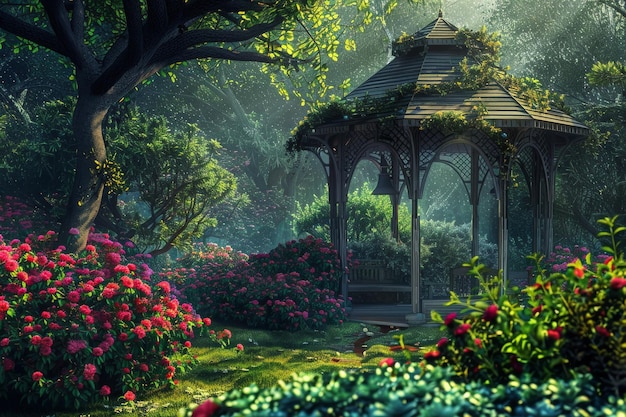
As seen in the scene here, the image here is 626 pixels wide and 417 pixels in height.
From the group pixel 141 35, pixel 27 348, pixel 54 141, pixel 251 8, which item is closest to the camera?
pixel 27 348

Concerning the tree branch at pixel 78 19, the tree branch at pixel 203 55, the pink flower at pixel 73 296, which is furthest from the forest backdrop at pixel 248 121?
the pink flower at pixel 73 296

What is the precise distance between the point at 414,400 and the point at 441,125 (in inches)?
443

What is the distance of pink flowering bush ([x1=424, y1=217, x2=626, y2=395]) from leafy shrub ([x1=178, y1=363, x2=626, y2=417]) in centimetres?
23

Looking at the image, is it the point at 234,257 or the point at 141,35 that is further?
the point at 234,257

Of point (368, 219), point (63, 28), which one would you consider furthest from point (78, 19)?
point (368, 219)

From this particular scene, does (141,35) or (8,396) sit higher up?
(141,35)

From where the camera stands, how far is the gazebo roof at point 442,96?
1549 cm

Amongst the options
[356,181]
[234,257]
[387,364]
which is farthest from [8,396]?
[356,181]

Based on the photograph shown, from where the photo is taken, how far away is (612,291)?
16.1ft

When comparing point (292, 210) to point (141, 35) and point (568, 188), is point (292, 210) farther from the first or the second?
point (141, 35)

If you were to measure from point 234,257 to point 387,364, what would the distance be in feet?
64.6

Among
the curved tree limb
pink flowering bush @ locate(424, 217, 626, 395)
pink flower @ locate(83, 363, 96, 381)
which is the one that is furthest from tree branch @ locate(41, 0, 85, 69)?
pink flowering bush @ locate(424, 217, 626, 395)

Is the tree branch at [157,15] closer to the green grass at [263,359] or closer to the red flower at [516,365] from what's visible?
the green grass at [263,359]

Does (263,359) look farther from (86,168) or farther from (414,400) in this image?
(414,400)
